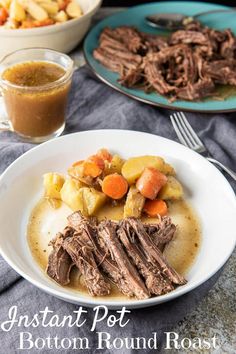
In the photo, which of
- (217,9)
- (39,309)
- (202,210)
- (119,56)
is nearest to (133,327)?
(39,309)

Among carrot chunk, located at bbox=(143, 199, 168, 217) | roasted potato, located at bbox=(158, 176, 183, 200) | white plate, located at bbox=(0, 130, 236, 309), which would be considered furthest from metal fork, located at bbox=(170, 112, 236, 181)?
carrot chunk, located at bbox=(143, 199, 168, 217)

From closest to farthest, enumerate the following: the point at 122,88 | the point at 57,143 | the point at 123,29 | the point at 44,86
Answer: the point at 57,143 → the point at 44,86 → the point at 122,88 → the point at 123,29

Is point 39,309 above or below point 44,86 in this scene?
below

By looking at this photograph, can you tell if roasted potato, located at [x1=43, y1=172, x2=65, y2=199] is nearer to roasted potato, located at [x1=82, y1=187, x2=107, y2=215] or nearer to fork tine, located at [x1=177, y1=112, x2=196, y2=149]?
roasted potato, located at [x1=82, y1=187, x2=107, y2=215]

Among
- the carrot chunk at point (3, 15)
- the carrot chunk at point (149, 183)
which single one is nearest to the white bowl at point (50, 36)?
the carrot chunk at point (3, 15)

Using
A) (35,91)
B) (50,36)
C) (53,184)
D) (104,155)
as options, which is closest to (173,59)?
(50,36)

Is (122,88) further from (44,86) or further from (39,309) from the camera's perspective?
(39,309)

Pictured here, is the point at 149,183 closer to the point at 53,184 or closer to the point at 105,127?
the point at 53,184
